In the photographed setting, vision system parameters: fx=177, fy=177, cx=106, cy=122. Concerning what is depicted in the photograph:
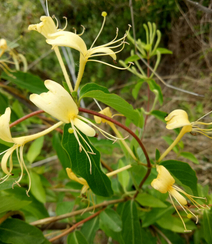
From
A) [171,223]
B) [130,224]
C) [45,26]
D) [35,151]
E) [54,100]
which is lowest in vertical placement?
[171,223]

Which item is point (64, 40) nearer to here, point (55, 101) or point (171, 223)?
point (55, 101)

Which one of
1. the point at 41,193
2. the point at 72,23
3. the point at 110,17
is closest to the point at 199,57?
the point at 110,17

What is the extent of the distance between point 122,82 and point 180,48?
29.5 inches

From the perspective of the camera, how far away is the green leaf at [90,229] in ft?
1.86

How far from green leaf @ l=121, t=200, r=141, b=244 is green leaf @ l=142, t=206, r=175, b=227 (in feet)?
0.21

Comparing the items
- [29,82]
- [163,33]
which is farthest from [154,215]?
[163,33]

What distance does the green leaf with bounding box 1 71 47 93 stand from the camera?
0.65 m

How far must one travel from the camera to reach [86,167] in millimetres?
378

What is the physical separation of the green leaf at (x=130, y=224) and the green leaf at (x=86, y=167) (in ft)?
0.64

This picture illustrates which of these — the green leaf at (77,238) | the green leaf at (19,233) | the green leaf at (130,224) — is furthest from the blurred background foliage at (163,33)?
the green leaf at (19,233)

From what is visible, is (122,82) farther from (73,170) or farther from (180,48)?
(73,170)

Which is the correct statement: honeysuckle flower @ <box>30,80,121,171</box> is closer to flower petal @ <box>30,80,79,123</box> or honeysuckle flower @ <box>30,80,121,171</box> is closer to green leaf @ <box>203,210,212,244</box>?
flower petal @ <box>30,80,79,123</box>

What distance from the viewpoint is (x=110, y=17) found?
1740 millimetres

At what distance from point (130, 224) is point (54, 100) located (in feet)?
1.43
